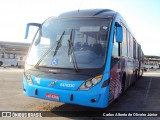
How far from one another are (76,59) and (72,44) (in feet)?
1.69

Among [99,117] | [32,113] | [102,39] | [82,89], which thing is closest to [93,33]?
[102,39]

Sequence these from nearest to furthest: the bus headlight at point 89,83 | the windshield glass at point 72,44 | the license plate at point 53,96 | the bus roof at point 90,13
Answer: the bus headlight at point 89,83 < the license plate at point 53,96 < the windshield glass at point 72,44 < the bus roof at point 90,13

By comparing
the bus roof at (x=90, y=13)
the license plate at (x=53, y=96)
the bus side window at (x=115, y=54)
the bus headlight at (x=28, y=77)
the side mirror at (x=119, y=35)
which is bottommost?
the license plate at (x=53, y=96)

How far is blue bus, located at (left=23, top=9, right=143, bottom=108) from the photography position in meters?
6.03

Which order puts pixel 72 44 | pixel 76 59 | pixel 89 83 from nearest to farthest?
pixel 89 83, pixel 76 59, pixel 72 44

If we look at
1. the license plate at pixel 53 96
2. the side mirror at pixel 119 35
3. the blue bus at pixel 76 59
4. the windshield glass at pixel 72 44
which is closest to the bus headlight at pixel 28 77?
the blue bus at pixel 76 59

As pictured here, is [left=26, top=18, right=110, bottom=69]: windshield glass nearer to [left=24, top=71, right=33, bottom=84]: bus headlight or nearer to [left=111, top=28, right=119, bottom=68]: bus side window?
Result: [left=24, top=71, right=33, bottom=84]: bus headlight

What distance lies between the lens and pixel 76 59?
20.9 ft

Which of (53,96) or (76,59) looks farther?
(76,59)

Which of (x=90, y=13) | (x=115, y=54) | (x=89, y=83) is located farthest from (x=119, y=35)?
(x=89, y=83)

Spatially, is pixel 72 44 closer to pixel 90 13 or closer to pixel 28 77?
pixel 90 13

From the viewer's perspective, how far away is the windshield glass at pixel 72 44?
639 cm

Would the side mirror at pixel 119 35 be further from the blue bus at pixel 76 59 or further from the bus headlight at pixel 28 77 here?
the bus headlight at pixel 28 77

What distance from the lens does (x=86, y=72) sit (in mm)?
6090
